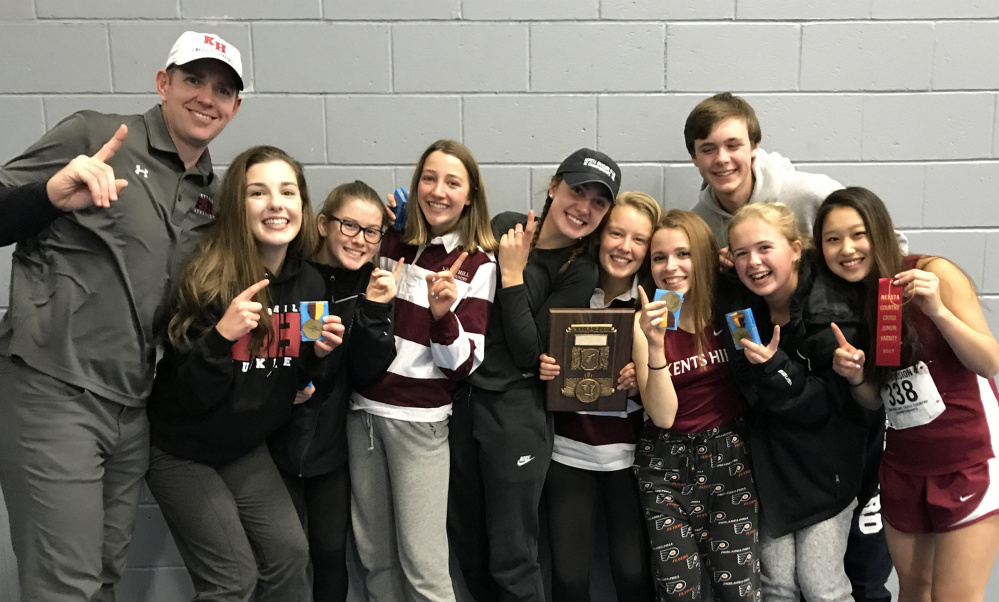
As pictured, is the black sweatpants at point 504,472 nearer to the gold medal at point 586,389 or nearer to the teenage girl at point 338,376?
the gold medal at point 586,389

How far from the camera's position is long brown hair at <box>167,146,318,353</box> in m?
2.08

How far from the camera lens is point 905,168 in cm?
282

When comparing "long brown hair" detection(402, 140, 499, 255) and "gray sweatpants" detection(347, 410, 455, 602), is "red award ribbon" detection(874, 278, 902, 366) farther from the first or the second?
"gray sweatpants" detection(347, 410, 455, 602)

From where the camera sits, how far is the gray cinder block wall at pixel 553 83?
2.67 m

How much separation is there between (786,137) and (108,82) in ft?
9.07

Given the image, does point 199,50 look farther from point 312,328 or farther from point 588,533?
point 588,533

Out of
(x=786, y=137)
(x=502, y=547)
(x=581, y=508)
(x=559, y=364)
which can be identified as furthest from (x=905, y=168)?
(x=502, y=547)

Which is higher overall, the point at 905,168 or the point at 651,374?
the point at 905,168

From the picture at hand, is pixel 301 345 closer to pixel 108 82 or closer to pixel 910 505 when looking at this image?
pixel 108 82

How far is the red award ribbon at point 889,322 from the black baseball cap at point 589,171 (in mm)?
918

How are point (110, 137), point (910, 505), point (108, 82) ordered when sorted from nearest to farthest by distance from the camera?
1. point (110, 137)
2. point (910, 505)
3. point (108, 82)

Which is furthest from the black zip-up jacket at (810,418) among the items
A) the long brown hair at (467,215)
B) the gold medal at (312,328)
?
the gold medal at (312,328)

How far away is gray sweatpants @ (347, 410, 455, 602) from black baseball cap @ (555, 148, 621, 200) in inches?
39.1

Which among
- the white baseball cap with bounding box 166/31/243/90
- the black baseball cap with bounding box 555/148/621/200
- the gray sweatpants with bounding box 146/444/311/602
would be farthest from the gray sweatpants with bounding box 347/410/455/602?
the white baseball cap with bounding box 166/31/243/90
